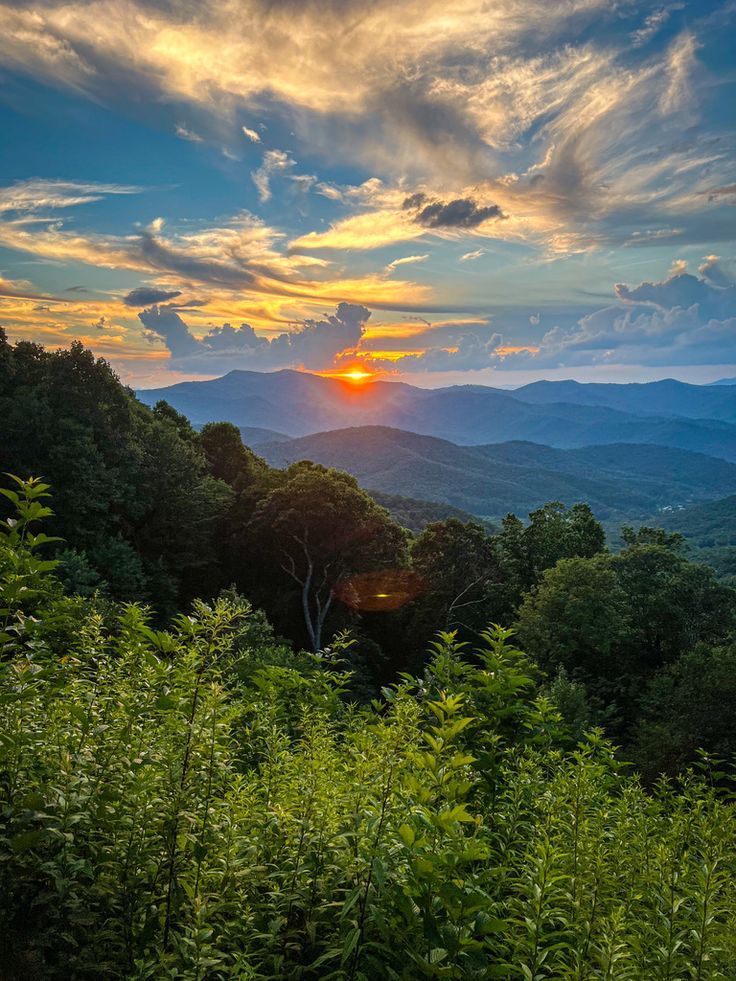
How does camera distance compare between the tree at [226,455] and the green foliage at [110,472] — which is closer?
the green foliage at [110,472]

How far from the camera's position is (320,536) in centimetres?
3538

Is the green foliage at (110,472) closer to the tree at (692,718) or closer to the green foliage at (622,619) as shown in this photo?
the green foliage at (622,619)

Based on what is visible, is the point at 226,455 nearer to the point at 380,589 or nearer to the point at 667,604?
the point at 380,589

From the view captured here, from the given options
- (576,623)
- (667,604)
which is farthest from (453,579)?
(667,604)

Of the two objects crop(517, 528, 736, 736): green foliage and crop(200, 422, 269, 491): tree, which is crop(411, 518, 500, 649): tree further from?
crop(200, 422, 269, 491): tree

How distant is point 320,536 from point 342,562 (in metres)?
2.18

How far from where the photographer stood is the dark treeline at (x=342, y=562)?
28750mm

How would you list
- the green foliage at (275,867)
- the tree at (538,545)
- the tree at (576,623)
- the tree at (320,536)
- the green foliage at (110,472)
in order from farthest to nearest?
1. the tree at (538,545)
2. the tree at (320,536)
3. the tree at (576,623)
4. the green foliage at (110,472)
5. the green foliage at (275,867)

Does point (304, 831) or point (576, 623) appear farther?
point (576, 623)

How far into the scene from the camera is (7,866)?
3.08 m

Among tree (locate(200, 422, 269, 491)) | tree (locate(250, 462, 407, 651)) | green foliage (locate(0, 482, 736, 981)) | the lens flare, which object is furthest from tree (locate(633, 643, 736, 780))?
tree (locate(200, 422, 269, 491))

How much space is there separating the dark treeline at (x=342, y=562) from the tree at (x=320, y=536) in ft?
0.36

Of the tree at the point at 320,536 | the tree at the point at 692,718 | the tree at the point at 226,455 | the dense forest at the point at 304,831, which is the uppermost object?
the tree at the point at 226,455

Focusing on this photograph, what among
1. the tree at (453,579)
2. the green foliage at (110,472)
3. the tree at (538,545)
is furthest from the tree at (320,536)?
the tree at (538,545)
